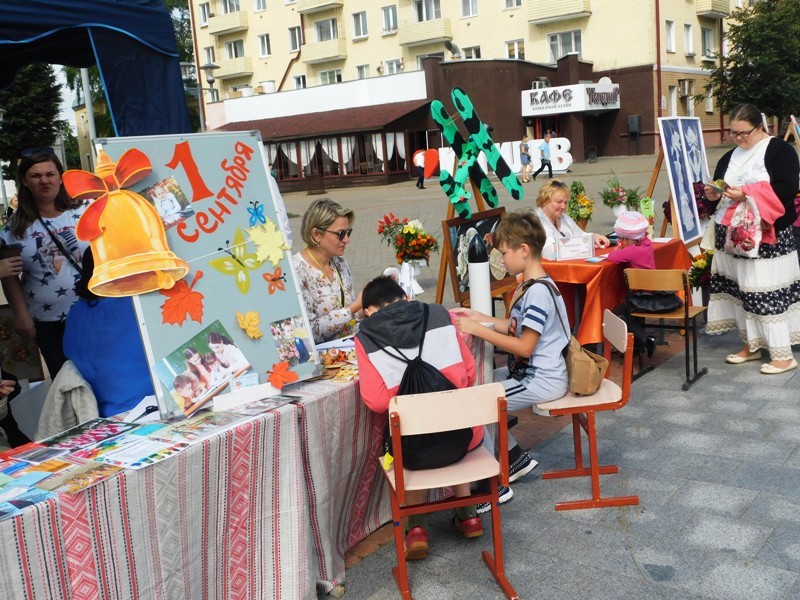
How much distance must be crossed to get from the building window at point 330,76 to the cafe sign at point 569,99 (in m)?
12.3

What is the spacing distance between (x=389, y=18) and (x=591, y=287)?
3488 cm

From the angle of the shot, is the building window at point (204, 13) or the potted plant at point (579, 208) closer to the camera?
the potted plant at point (579, 208)

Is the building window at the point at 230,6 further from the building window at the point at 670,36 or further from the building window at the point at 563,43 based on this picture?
the building window at the point at 670,36

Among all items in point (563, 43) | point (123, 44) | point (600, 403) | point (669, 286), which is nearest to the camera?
point (600, 403)

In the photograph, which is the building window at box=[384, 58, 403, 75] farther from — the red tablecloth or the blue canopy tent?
the blue canopy tent

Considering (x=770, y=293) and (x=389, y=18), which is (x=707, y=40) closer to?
(x=389, y=18)

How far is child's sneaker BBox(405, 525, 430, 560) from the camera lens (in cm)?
325

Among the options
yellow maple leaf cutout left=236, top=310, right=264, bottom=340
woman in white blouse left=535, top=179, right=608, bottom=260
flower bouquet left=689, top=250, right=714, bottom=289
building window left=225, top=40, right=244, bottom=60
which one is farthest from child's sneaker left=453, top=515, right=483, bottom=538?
building window left=225, top=40, right=244, bottom=60

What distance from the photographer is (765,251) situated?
5.51 m

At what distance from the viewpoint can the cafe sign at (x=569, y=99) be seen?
3023 centimetres

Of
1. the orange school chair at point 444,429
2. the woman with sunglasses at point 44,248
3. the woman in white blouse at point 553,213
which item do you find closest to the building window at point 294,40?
the woman in white blouse at point 553,213

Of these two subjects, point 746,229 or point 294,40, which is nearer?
point 746,229

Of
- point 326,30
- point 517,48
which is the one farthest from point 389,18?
point 517,48

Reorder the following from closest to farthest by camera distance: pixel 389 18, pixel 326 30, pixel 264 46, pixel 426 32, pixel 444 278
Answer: pixel 444 278 → pixel 426 32 → pixel 389 18 → pixel 326 30 → pixel 264 46
